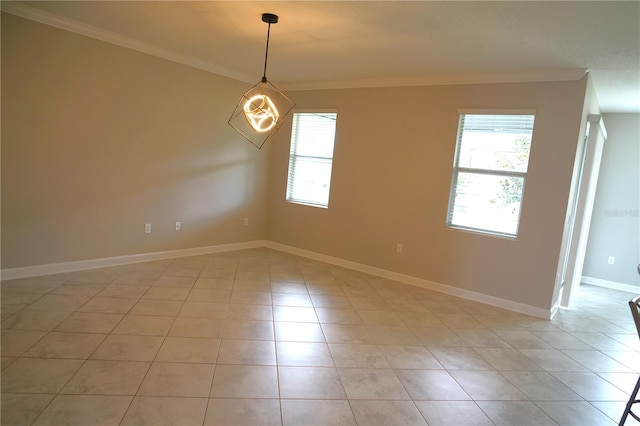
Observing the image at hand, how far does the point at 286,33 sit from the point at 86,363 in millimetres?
2977

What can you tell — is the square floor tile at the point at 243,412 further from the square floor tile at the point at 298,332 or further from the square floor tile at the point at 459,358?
the square floor tile at the point at 459,358

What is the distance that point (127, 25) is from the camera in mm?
3598

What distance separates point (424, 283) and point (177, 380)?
3.20 metres

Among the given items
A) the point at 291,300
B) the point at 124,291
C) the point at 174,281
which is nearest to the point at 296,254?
the point at 291,300

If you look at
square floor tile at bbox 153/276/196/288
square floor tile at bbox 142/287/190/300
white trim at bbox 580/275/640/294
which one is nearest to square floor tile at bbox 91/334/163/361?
square floor tile at bbox 142/287/190/300

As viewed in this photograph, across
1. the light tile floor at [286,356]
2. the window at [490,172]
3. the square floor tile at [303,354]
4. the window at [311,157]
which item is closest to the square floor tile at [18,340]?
the light tile floor at [286,356]

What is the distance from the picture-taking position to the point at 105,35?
3.86 m

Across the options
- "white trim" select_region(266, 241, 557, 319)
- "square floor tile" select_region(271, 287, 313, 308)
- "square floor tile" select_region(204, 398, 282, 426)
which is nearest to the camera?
"square floor tile" select_region(204, 398, 282, 426)

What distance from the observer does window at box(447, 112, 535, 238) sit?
405 centimetres

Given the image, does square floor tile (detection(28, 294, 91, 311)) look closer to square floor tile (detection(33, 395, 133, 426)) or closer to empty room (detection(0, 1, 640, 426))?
empty room (detection(0, 1, 640, 426))

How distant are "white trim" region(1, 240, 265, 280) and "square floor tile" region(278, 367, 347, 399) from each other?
2816 millimetres

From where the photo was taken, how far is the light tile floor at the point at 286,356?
2.07 m

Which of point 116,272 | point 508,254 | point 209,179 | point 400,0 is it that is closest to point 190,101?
point 209,179

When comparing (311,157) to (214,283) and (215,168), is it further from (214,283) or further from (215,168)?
(214,283)
